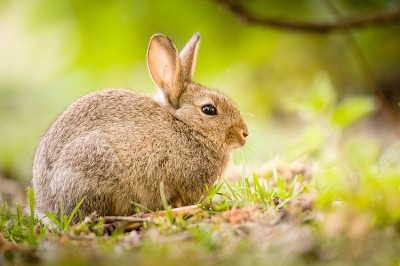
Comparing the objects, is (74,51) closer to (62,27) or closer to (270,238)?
(62,27)

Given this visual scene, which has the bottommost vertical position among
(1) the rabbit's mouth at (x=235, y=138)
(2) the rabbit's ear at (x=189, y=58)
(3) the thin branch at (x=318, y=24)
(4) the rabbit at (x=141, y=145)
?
(4) the rabbit at (x=141, y=145)

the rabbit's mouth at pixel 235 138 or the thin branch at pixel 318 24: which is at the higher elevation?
the thin branch at pixel 318 24

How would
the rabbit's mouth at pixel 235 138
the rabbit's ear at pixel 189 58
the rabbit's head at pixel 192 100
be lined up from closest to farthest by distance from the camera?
the rabbit's head at pixel 192 100
the rabbit's mouth at pixel 235 138
the rabbit's ear at pixel 189 58

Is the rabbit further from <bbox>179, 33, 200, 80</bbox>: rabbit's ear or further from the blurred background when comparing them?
the blurred background

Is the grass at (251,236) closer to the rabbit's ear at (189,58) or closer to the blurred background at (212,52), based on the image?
the rabbit's ear at (189,58)

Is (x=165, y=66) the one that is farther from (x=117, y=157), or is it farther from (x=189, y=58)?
(x=117, y=157)

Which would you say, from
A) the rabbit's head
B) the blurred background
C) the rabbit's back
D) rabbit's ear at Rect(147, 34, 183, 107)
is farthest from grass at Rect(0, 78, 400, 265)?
the blurred background

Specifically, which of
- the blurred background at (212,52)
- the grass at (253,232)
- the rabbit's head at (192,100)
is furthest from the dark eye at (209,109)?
the blurred background at (212,52)
